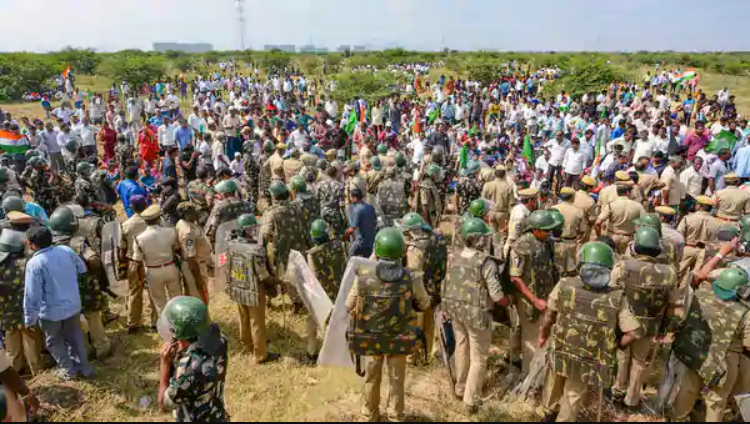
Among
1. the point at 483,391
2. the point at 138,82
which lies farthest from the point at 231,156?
the point at 138,82

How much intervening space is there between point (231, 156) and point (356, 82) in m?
18.4

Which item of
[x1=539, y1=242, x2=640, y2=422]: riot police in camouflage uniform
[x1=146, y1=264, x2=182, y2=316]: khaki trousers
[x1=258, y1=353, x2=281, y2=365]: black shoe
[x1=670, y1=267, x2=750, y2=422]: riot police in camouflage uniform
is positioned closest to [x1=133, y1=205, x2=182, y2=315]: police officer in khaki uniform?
[x1=146, y1=264, x2=182, y2=316]: khaki trousers

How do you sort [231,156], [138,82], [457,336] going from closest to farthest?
1. [457,336]
2. [231,156]
3. [138,82]

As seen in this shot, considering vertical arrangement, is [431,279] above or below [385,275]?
below

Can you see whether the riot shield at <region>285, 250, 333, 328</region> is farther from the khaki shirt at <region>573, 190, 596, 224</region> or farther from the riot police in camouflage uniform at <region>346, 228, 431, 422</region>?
the khaki shirt at <region>573, 190, 596, 224</region>

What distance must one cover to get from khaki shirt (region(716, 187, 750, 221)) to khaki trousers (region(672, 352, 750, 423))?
400 cm

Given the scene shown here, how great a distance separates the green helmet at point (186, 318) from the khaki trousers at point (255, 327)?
7.25ft

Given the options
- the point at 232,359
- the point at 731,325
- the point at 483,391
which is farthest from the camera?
the point at 232,359

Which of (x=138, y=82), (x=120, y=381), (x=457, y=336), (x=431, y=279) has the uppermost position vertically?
(x=138, y=82)

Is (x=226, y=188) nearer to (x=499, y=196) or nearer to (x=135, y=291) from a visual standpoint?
(x=135, y=291)

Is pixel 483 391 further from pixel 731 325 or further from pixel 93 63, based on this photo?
pixel 93 63

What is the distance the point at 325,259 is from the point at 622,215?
14.9ft

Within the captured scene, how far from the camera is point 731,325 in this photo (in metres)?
4.14

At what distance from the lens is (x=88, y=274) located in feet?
19.1
